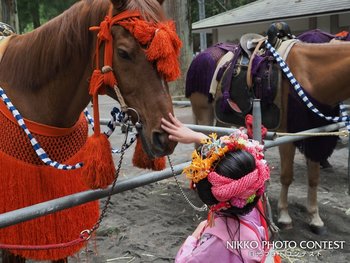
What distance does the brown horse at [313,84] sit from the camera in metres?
3.45

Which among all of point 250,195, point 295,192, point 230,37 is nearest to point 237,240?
point 250,195

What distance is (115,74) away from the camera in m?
1.73

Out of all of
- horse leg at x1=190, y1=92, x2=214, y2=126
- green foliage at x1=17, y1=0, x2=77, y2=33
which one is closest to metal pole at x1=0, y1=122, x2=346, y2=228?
horse leg at x1=190, y1=92, x2=214, y2=126

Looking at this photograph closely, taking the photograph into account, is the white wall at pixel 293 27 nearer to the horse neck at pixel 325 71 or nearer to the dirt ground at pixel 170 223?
the dirt ground at pixel 170 223

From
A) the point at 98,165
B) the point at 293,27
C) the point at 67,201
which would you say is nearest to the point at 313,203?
the point at 98,165

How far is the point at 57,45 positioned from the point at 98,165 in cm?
62

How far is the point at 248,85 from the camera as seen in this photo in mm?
3959

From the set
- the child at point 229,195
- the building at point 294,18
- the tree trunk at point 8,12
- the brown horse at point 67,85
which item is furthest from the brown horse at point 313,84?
the tree trunk at point 8,12

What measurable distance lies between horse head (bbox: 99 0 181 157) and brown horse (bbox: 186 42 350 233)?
2161 mm

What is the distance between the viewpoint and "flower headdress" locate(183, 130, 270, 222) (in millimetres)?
1414

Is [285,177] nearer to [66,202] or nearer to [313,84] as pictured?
[313,84]

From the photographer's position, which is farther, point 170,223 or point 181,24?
point 181,24

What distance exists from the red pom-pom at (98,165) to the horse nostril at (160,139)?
24 cm

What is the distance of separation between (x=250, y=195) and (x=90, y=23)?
104 centimetres
